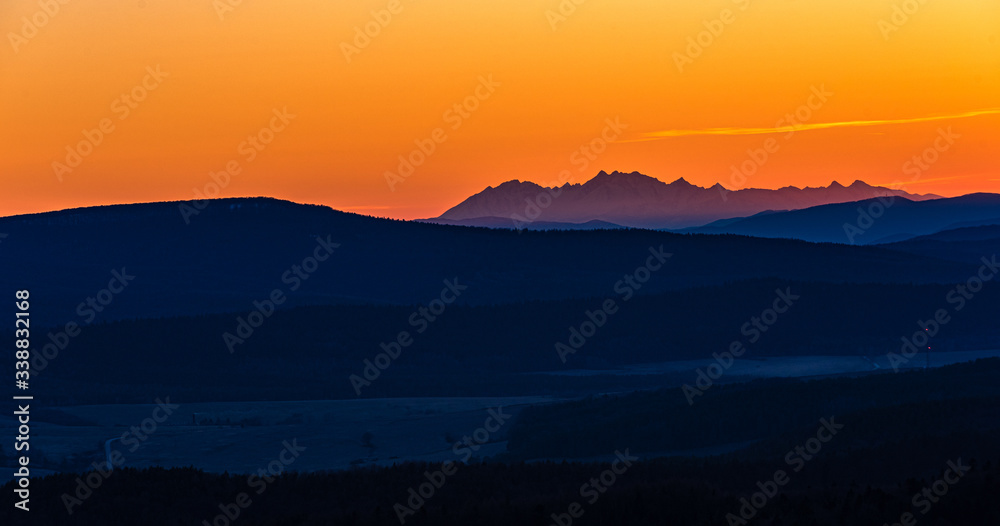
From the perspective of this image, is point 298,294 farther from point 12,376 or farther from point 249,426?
point 249,426

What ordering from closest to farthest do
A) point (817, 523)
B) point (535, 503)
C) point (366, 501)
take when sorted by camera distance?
Answer: point (817, 523), point (535, 503), point (366, 501)

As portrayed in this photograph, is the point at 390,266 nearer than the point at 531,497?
No

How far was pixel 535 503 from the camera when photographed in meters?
29.3

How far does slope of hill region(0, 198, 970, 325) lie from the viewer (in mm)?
165625

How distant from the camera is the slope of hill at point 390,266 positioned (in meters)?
166

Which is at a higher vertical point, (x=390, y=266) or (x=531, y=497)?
(x=390, y=266)

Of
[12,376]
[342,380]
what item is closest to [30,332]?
[12,376]

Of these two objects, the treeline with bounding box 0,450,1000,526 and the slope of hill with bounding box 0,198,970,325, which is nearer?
the treeline with bounding box 0,450,1000,526

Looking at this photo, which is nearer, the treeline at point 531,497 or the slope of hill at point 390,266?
the treeline at point 531,497

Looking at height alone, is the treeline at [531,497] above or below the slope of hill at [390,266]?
below

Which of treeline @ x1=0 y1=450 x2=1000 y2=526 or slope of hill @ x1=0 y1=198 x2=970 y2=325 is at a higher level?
slope of hill @ x1=0 y1=198 x2=970 y2=325

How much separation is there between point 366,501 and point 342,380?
7292 cm

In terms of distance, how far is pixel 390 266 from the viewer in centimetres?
18575

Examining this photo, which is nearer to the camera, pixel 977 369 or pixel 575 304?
pixel 977 369
